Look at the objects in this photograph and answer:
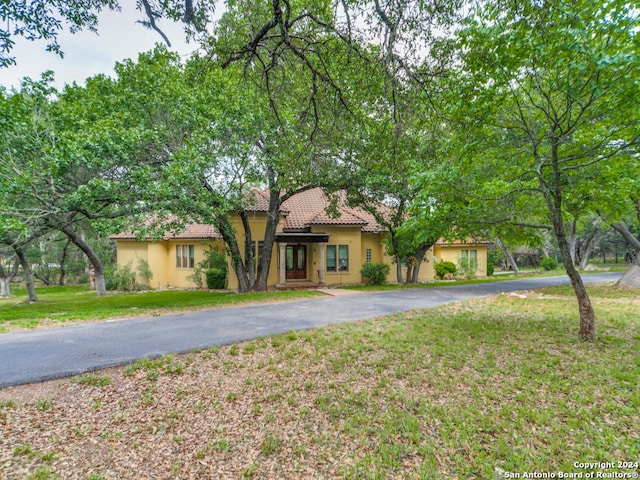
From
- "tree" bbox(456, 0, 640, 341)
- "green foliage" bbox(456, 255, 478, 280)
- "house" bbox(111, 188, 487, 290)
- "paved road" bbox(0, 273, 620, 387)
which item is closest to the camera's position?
"tree" bbox(456, 0, 640, 341)

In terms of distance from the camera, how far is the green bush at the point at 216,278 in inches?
706

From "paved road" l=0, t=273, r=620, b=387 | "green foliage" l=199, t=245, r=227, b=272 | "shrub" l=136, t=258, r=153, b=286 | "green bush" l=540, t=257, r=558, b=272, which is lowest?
"paved road" l=0, t=273, r=620, b=387

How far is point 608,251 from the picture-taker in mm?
42656

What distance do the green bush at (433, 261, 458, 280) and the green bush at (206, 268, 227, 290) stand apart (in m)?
14.5

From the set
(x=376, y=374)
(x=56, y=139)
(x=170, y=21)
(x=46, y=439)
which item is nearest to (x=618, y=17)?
(x=376, y=374)

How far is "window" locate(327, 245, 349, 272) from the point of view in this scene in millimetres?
19984

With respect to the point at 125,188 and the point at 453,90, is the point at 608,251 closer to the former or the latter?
the point at 453,90

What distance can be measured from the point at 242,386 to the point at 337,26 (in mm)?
5876

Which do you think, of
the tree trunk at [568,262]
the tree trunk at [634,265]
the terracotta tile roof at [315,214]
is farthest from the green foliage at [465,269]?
the tree trunk at [568,262]

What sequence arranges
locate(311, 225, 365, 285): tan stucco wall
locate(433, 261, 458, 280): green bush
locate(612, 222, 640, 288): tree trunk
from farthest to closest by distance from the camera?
locate(433, 261, 458, 280): green bush → locate(311, 225, 365, 285): tan stucco wall → locate(612, 222, 640, 288): tree trunk

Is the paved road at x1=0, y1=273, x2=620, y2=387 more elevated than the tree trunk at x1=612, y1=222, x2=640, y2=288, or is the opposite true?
the tree trunk at x1=612, y1=222, x2=640, y2=288

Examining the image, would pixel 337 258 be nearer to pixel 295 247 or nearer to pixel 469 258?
pixel 295 247

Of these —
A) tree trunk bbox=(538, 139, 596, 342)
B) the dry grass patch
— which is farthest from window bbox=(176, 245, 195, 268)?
tree trunk bbox=(538, 139, 596, 342)

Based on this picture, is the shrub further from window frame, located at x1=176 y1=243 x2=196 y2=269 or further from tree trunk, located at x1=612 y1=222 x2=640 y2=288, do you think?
tree trunk, located at x1=612 y1=222 x2=640 y2=288
